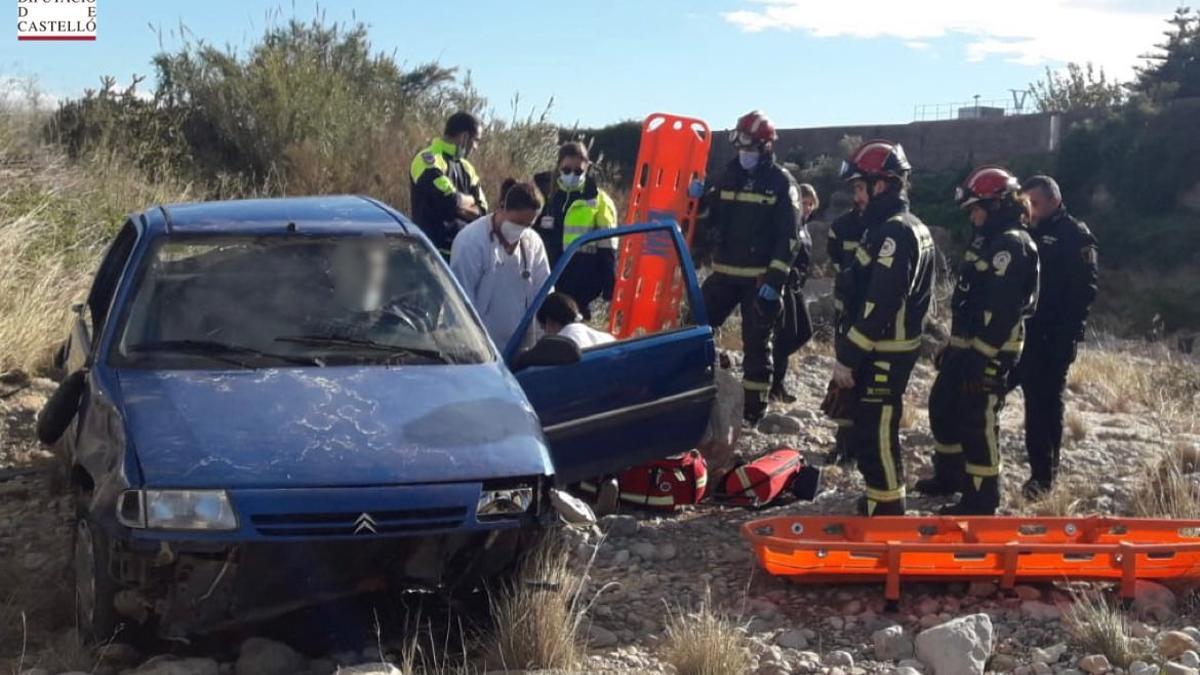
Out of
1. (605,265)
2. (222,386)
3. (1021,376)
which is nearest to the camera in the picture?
(222,386)

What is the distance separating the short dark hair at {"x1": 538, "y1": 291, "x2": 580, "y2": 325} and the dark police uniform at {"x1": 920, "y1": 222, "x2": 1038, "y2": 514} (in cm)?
220

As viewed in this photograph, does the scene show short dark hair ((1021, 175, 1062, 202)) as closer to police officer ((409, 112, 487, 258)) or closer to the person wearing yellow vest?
the person wearing yellow vest

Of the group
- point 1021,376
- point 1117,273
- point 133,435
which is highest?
point 133,435

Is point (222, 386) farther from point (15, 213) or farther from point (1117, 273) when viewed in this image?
point (1117, 273)

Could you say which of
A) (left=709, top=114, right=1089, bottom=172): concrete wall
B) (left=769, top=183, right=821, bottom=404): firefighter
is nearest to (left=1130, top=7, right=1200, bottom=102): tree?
(left=709, top=114, right=1089, bottom=172): concrete wall

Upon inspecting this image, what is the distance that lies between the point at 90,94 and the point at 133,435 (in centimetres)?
1179

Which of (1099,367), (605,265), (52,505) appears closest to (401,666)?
(52,505)

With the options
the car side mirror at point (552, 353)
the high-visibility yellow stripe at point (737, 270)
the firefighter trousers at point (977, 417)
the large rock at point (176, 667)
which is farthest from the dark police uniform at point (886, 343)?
the large rock at point (176, 667)

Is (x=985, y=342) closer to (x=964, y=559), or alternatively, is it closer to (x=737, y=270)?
(x=964, y=559)

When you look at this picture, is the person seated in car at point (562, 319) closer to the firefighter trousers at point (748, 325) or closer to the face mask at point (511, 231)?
the face mask at point (511, 231)

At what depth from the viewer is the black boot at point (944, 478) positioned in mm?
8008

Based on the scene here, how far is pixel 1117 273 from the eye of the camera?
2875cm

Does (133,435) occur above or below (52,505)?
above

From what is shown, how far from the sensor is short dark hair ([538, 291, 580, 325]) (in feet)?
22.5
